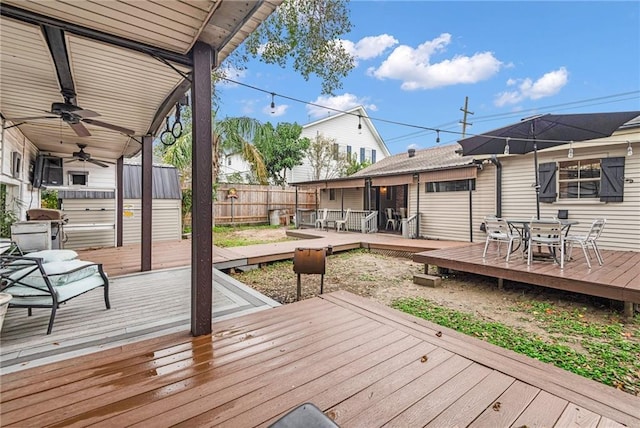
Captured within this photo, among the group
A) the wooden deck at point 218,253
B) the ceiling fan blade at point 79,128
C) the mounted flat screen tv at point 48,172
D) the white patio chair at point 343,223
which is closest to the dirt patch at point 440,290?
the wooden deck at point 218,253

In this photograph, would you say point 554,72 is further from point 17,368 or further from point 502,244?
point 17,368

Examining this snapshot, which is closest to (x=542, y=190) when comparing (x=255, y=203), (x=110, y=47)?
(x=110, y=47)

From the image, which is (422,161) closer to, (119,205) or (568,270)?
(568,270)

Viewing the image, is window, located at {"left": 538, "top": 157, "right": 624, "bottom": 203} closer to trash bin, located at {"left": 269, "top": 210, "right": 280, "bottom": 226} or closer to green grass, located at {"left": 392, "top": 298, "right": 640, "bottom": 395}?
green grass, located at {"left": 392, "top": 298, "right": 640, "bottom": 395}

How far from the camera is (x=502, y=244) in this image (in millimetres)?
7660

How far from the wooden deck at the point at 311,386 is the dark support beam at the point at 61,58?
8.20ft

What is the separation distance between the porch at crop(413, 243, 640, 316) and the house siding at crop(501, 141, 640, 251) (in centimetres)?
52

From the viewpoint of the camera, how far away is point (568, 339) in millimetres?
3340

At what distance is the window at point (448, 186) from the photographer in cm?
912

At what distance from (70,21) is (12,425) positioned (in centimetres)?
256

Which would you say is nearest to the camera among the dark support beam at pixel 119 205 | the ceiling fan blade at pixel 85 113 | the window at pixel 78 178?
the ceiling fan blade at pixel 85 113

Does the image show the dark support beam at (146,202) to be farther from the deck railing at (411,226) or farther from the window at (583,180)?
the window at (583,180)

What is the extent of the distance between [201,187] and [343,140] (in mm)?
19253

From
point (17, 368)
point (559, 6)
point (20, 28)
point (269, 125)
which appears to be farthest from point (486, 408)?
point (269, 125)
